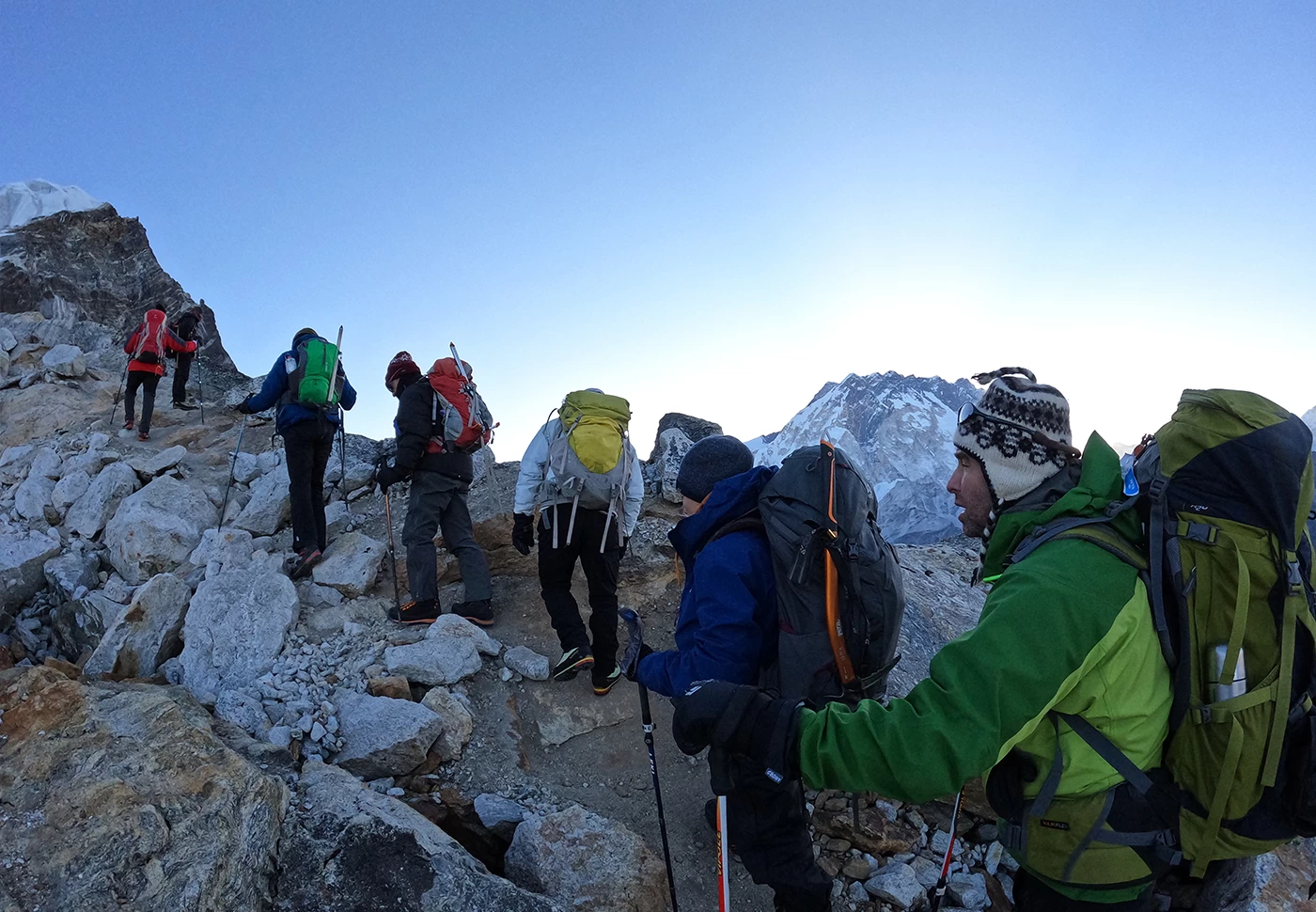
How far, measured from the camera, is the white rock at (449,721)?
5.41 m

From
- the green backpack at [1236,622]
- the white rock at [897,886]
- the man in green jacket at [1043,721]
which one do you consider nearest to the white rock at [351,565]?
the white rock at [897,886]

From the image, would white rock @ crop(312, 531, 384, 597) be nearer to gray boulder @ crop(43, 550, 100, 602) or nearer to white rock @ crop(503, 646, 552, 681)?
white rock @ crop(503, 646, 552, 681)

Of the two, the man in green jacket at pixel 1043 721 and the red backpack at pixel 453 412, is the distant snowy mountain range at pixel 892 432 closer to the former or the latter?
the red backpack at pixel 453 412

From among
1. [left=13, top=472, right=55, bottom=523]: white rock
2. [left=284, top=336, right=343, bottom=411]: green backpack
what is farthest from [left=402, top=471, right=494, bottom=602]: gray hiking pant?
[left=13, top=472, right=55, bottom=523]: white rock

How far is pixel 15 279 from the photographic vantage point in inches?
1155

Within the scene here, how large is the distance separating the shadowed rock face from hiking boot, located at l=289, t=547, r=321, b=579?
84.0 ft

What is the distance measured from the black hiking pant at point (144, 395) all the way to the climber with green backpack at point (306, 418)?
764 centimetres

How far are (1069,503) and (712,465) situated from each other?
1.76 metres

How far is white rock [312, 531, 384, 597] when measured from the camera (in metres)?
7.86

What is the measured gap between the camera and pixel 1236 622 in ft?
6.68

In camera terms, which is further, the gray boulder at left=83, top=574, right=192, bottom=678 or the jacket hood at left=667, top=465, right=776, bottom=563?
the gray boulder at left=83, top=574, right=192, bottom=678

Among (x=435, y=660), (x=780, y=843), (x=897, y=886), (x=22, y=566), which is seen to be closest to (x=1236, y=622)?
(x=780, y=843)

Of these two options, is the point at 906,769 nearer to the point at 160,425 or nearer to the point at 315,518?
the point at 315,518

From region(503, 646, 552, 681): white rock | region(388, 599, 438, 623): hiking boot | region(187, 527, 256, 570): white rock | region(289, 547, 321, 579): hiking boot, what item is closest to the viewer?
region(503, 646, 552, 681): white rock
